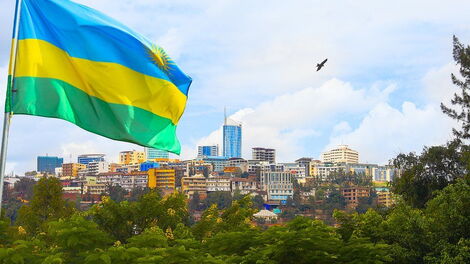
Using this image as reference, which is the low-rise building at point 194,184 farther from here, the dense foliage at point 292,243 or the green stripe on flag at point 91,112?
the green stripe on flag at point 91,112

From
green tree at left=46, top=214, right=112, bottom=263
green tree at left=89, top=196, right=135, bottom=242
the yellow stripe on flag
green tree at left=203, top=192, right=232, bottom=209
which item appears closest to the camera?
the yellow stripe on flag

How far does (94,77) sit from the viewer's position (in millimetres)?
7531

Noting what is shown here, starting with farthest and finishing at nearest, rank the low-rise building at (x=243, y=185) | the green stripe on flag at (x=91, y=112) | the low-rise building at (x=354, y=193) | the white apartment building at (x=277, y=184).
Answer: the low-rise building at (x=243, y=185) < the white apartment building at (x=277, y=184) < the low-rise building at (x=354, y=193) < the green stripe on flag at (x=91, y=112)

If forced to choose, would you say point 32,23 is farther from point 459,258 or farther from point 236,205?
point 236,205

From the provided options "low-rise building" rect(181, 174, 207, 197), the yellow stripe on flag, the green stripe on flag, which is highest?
"low-rise building" rect(181, 174, 207, 197)

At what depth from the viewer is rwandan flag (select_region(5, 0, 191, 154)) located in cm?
705

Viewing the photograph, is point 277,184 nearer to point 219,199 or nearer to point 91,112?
point 219,199

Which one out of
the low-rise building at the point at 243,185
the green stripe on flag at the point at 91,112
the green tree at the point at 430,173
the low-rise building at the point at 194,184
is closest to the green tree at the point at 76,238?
the green stripe on flag at the point at 91,112

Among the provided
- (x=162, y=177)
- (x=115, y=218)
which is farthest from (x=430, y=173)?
(x=162, y=177)

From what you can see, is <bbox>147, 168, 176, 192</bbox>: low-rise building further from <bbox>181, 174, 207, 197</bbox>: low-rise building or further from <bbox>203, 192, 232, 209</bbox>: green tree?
<bbox>203, 192, 232, 209</bbox>: green tree

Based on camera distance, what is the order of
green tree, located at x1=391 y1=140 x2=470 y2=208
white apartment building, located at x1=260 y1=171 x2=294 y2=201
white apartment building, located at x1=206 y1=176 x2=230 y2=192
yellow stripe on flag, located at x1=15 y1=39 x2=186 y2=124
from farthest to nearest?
1. white apartment building, located at x1=260 y1=171 x2=294 y2=201
2. white apartment building, located at x1=206 y1=176 x2=230 y2=192
3. green tree, located at x1=391 y1=140 x2=470 y2=208
4. yellow stripe on flag, located at x1=15 y1=39 x2=186 y2=124

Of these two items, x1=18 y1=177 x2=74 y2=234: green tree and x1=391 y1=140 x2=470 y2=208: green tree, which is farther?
x1=391 y1=140 x2=470 y2=208: green tree

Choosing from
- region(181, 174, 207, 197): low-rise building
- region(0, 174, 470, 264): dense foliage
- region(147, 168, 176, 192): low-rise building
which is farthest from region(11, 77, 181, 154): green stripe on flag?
region(147, 168, 176, 192): low-rise building

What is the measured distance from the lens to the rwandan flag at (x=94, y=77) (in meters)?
7.05
